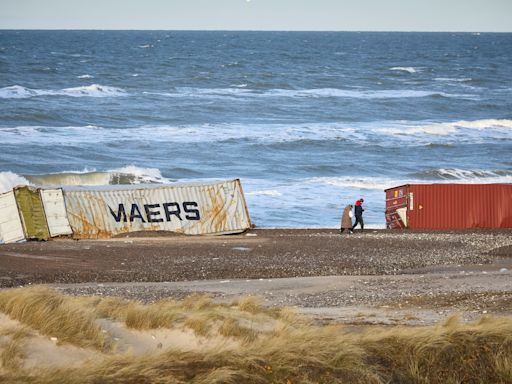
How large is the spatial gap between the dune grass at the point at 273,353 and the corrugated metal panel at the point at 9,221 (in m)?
17.4

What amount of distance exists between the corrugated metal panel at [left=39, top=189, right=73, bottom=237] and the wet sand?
2.77 ft

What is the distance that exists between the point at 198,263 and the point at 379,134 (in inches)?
1709

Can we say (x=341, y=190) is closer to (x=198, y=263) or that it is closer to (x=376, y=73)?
(x=198, y=263)

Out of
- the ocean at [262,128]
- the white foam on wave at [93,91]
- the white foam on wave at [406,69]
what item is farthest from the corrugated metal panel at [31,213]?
the white foam on wave at [406,69]

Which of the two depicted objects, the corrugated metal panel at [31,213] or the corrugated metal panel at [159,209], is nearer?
the corrugated metal panel at [31,213]

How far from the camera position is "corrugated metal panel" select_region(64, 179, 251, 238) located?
108 feet

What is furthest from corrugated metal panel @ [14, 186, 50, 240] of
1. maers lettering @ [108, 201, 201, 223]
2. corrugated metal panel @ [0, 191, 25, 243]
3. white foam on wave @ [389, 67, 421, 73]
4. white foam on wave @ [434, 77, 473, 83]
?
white foam on wave @ [389, 67, 421, 73]

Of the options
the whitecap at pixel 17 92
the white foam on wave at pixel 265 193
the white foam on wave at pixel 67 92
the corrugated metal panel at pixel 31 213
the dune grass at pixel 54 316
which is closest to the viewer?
the dune grass at pixel 54 316

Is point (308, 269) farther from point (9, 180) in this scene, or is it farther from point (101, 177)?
point (101, 177)

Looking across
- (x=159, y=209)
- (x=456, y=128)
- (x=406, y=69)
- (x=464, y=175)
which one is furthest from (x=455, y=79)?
(x=159, y=209)

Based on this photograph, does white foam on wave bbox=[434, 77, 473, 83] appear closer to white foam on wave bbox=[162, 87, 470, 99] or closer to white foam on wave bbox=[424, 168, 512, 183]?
white foam on wave bbox=[162, 87, 470, 99]

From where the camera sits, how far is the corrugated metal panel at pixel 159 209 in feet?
108

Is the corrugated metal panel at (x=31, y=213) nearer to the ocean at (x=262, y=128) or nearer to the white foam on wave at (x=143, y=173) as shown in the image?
the ocean at (x=262, y=128)

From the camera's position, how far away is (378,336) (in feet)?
44.4
